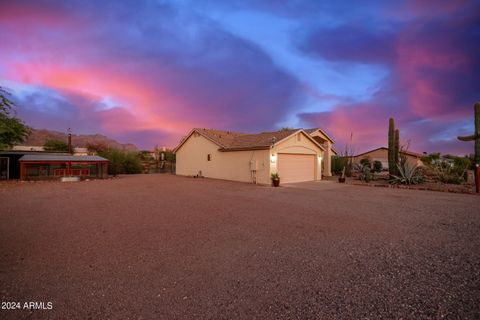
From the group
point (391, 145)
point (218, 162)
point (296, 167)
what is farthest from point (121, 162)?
point (391, 145)

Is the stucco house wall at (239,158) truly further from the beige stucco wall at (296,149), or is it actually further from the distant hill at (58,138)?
the distant hill at (58,138)

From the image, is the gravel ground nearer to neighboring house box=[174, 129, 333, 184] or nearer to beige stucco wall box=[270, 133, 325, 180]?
beige stucco wall box=[270, 133, 325, 180]

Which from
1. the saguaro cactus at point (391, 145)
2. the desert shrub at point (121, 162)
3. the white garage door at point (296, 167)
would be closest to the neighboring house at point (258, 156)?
the white garage door at point (296, 167)

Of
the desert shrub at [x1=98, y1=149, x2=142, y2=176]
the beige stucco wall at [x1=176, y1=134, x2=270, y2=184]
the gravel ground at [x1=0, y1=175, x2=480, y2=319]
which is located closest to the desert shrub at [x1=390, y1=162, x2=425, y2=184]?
the beige stucco wall at [x1=176, y1=134, x2=270, y2=184]

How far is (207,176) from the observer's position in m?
22.2

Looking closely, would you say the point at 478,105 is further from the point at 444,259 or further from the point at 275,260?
the point at 275,260

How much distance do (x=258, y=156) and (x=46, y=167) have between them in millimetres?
18836

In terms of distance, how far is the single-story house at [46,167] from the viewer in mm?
20047

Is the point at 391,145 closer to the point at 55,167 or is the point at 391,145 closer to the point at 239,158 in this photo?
the point at 239,158

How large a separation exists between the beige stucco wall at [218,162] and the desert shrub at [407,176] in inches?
337

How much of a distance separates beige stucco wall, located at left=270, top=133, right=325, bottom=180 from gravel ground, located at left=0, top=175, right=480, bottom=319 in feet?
30.4

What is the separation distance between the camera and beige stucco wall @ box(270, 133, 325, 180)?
→ 1661 centimetres

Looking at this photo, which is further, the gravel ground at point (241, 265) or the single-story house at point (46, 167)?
the single-story house at point (46, 167)

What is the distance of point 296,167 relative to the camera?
18766 mm
